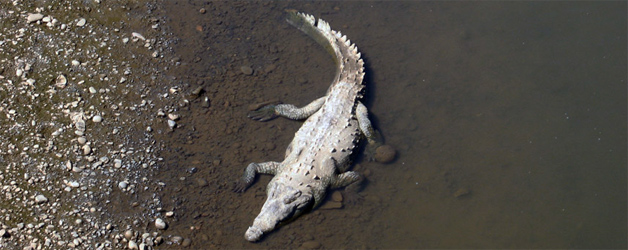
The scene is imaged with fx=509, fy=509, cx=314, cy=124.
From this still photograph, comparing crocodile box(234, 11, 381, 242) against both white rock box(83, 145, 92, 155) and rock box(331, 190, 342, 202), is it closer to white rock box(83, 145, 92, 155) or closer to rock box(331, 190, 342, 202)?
rock box(331, 190, 342, 202)

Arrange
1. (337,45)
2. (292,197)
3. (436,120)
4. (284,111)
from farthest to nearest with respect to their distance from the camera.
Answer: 1. (337,45)
2. (436,120)
3. (284,111)
4. (292,197)

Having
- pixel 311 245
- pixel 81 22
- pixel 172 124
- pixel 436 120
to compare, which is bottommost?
pixel 311 245

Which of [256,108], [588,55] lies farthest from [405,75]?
[588,55]

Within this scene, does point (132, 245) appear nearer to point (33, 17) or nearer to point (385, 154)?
point (385, 154)

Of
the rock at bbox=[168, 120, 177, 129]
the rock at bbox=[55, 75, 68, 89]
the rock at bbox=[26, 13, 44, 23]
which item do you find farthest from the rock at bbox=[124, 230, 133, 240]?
the rock at bbox=[26, 13, 44, 23]

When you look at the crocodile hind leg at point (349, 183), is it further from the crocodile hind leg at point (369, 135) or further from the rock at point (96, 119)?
the rock at point (96, 119)

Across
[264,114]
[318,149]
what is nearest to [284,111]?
[264,114]
